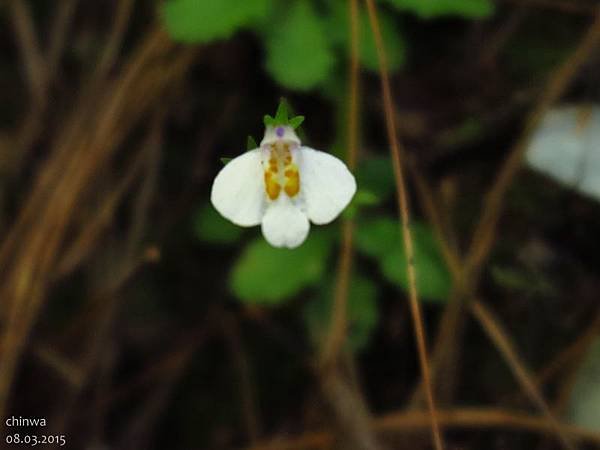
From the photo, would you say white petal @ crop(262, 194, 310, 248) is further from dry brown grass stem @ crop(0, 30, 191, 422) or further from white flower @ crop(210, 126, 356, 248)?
dry brown grass stem @ crop(0, 30, 191, 422)

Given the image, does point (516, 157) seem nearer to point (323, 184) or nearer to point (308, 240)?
point (308, 240)

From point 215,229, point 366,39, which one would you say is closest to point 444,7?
point 366,39

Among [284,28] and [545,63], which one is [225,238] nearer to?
[284,28]

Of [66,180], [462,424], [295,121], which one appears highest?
[66,180]

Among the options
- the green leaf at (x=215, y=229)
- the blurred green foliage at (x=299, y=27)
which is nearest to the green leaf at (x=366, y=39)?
the blurred green foliage at (x=299, y=27)

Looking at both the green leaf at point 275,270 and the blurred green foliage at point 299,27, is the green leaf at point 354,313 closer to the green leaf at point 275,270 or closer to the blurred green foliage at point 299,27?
the green leaf at point 275,270

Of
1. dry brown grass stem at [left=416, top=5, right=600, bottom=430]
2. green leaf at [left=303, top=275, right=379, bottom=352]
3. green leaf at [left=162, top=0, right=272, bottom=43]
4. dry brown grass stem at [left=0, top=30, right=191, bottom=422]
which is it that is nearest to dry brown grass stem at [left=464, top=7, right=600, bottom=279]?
dry brown grass stem at [left=416, top=5, right=600, bottom=430]

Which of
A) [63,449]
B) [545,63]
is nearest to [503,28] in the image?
[545,63]
